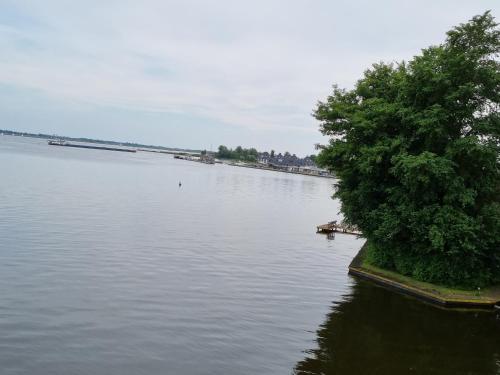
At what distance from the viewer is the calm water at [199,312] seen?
1770 cm

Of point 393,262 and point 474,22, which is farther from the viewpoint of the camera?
point 393,262

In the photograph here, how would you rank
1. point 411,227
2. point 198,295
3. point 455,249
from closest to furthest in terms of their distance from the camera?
point 198,295 → point 455,249 → point 411,227

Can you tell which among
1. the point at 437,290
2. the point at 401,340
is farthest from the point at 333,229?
the point at 401,340

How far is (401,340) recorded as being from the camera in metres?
21.5

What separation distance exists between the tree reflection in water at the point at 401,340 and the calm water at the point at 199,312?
0.31 ft

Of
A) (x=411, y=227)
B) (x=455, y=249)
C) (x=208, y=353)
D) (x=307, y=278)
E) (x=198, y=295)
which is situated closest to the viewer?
(x=208, y=353)

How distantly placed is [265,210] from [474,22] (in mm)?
43602

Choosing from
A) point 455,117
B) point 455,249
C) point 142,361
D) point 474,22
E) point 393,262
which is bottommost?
point 142,361

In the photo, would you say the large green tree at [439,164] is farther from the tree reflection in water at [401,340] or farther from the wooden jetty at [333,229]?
the wooden jetty at [333,229]

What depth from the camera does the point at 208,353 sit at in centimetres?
1833

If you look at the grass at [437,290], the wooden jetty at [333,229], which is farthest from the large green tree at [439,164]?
the wooden jetty at [333,229]

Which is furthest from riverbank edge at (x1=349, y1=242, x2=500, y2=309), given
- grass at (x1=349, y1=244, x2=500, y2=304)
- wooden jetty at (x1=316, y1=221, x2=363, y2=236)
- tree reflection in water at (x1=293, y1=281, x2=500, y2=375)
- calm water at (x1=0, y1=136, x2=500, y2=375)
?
wooden jetty at (x1=316, y1=221, x2=363, y2=236)

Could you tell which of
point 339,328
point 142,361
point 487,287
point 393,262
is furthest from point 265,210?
point 142,361

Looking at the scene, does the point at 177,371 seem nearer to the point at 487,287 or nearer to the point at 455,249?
the point at 455,249
